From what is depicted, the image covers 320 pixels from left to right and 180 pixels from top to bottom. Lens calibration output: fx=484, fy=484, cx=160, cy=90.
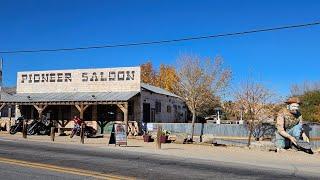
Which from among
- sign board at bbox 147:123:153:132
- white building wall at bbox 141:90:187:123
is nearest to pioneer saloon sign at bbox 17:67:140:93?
white building wall at bbox 141:90:187:123

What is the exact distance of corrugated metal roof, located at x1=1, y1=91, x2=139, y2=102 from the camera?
3578 centimetres

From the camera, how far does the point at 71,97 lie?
37844mm

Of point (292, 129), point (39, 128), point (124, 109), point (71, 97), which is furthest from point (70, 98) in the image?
point (292, 129)

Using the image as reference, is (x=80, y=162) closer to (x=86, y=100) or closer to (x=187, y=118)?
(x=86, y=100)

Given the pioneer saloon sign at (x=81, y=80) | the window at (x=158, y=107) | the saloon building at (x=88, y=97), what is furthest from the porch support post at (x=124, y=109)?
the window at (x=158, y=107)

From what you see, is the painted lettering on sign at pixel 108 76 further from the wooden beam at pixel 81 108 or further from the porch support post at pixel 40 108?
the porch support post at pixel 40 108

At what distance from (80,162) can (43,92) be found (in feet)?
88.3

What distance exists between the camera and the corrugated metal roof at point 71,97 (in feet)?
117

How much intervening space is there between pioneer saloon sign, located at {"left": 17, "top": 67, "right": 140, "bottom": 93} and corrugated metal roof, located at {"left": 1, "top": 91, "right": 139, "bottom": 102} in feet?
1.86

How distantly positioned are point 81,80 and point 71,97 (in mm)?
2031

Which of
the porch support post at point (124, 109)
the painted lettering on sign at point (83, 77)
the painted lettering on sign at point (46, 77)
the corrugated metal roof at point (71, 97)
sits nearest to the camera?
the porch support post at point (124, 109)

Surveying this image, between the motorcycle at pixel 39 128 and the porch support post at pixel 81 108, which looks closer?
the porch support post at pixel 81 108

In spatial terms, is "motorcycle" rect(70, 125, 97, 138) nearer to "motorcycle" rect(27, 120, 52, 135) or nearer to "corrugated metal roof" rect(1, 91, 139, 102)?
"corrugated metal roof" rect(1, 91, 139, 102)

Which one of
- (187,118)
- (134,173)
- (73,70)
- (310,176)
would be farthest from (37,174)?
(187,118)
